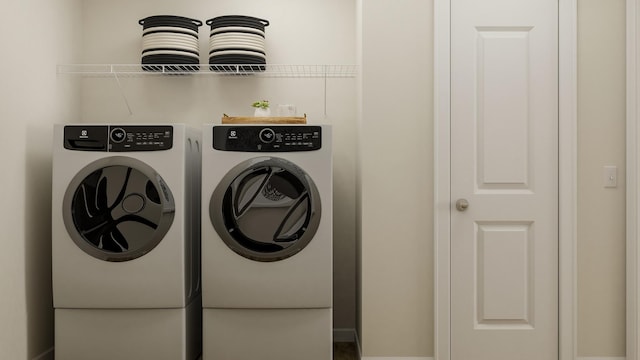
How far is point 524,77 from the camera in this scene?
100 inches

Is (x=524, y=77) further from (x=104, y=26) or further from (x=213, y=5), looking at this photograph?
(x=104, y=26)

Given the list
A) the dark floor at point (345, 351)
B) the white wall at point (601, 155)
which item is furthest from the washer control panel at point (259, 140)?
the white wall at point (601, 155)

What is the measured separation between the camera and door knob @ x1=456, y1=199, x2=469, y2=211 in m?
2.54

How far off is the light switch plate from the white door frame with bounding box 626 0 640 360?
2.2 inches

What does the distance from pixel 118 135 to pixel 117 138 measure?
0.02 m

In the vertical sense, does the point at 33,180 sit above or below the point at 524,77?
below

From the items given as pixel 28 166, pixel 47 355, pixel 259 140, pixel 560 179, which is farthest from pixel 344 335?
pixel 28 166

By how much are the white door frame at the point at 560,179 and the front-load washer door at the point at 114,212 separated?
134 centimetres

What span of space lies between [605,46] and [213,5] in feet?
7.16

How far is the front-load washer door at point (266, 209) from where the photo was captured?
8.02ft

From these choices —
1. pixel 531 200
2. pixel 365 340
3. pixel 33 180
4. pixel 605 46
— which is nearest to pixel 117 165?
pixel 33 180

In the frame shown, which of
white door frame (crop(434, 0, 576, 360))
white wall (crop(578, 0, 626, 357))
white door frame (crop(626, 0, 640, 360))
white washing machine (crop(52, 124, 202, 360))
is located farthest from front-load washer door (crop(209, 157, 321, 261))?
white door frame (crop(626, 0, 640, 360))

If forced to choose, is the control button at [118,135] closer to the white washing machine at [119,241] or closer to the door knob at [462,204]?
the white washing machine at [119,241]

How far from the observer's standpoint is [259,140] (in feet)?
8.13
